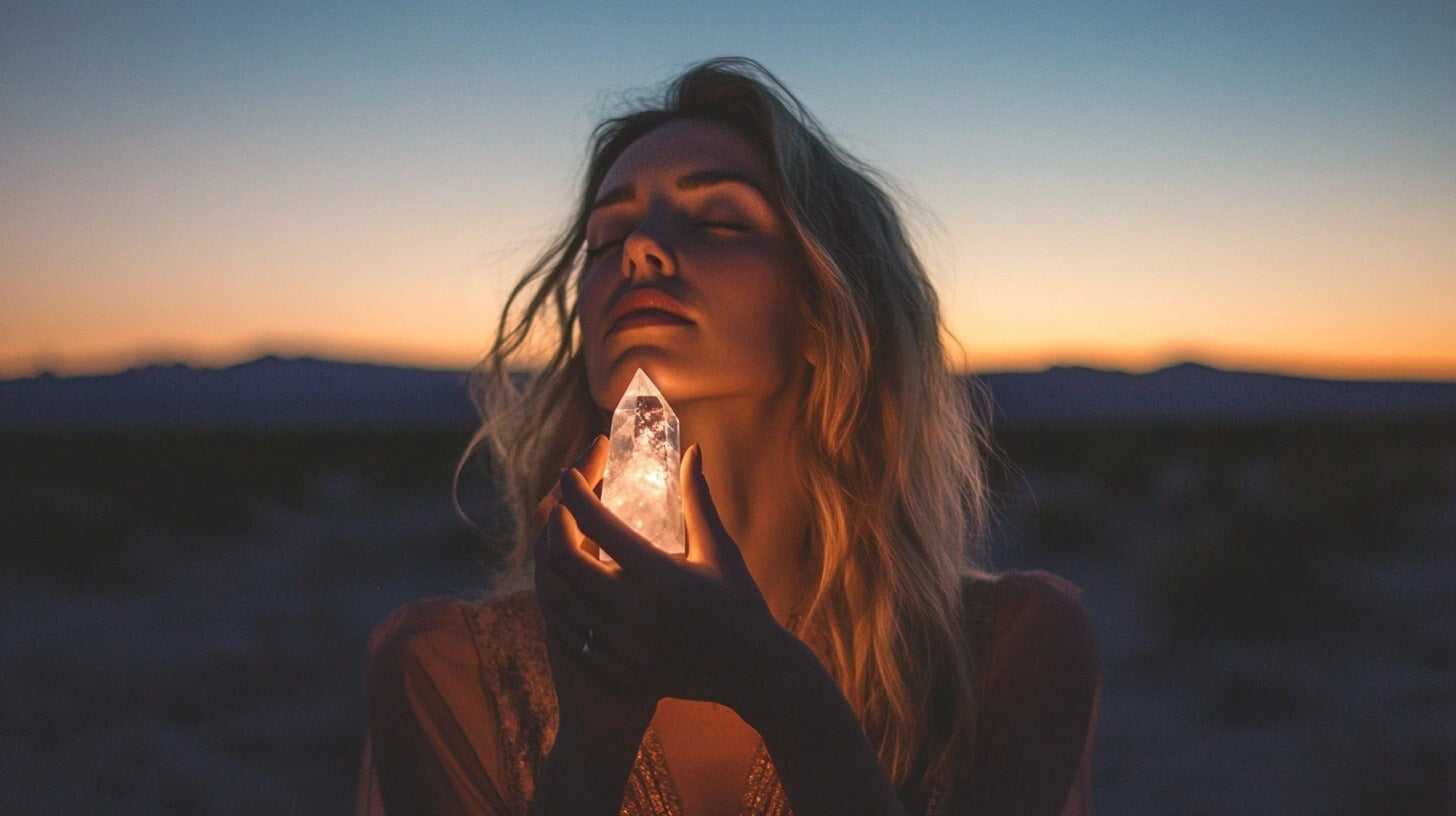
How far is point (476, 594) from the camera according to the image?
3316 millimetres

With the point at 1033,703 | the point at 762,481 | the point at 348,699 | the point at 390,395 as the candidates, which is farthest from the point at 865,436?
the point at 390,395

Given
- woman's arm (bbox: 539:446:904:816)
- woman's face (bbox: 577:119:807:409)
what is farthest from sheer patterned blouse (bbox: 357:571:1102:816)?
woman's face (bbox: 577:119:807:409)

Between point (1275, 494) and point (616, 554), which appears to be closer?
point (616, 554)

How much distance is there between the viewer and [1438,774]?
6.11 metres

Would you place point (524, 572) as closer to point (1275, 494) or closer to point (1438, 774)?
point (1438, 774)

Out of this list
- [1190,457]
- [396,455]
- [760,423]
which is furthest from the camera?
[396,455]

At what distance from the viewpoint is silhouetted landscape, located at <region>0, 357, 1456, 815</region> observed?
6.73 m

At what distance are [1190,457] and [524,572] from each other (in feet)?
96.2

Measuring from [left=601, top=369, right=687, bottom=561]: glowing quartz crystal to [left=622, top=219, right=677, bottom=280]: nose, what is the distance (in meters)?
0.50

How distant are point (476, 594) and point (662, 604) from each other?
2185mm

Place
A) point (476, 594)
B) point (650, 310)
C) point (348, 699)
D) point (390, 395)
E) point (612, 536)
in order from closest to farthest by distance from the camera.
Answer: point (612, 536) → point (650, 310) → point (476, 594) → point (348, 699) → point (390, 395)

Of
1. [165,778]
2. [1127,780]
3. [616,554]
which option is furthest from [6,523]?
[616,554]

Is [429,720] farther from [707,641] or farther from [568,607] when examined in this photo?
[707,641]

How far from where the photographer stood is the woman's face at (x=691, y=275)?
5.98ft
